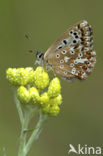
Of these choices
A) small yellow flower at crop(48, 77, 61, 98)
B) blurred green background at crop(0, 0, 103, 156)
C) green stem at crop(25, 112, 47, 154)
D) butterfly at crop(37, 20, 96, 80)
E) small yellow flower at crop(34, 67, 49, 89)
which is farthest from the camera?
blurred green background at crop(0, 0, 103, 156)

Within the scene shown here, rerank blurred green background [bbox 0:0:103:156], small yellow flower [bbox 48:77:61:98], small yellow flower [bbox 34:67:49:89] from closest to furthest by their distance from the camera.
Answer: small yellow flower [bbox 48:77:61:98] < small yellow flower [bbox 34:67:49:89] < blurred green background [bbox 0:0:103:156]

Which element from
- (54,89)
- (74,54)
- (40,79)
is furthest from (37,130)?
(74,54)

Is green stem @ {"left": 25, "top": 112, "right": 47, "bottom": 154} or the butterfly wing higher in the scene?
the butterfly wing

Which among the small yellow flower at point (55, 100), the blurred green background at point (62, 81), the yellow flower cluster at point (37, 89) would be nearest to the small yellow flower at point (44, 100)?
the yellow flower cluster at point (37, 89)

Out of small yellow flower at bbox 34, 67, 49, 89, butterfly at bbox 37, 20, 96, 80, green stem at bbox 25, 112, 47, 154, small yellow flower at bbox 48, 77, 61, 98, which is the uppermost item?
butterfly at bbox 37, 20, 96, 80

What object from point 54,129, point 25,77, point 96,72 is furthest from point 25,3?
point 25,77

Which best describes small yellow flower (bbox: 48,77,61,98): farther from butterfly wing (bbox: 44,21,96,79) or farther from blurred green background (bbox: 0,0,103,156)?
blurred green background (bbox: 0,0,103,156)

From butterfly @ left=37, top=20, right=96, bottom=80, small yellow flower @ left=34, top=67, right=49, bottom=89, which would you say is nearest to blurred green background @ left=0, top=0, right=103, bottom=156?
butterfly @ left=37, top=20, right=96, bottom=80

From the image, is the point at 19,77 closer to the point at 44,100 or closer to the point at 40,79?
the point at 40,79
